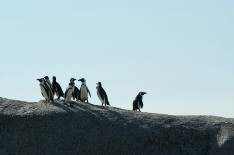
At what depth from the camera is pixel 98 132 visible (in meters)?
24.9

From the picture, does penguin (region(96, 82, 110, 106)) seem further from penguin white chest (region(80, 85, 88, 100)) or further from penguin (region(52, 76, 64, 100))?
penguin (region(52, 76, 64, 100))

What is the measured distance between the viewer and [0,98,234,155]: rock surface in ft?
80.6

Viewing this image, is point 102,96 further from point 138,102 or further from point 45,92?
point 45,92

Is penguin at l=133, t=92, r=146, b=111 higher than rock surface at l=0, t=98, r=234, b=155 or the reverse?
higher

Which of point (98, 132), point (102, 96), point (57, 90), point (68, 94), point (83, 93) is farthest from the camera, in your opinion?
point (102, 96)

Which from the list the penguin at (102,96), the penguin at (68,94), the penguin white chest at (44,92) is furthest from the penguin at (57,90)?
the penguin at (102,96)

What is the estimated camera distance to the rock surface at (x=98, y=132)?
2458cm

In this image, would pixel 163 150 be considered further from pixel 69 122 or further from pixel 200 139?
pixel 69 122

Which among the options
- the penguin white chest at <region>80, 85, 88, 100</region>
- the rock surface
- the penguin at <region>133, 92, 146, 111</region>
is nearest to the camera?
the rock surface

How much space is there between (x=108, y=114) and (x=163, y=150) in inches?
110

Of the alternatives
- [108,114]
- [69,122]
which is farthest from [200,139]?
[69,122]

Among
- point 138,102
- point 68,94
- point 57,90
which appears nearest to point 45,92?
point 68,94

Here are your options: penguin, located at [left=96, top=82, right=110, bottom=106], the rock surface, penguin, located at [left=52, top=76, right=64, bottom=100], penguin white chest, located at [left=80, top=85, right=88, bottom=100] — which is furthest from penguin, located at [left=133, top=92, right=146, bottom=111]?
the rock surface

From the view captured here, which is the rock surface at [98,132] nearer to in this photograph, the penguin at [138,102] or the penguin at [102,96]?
the penguin at [102,96]
